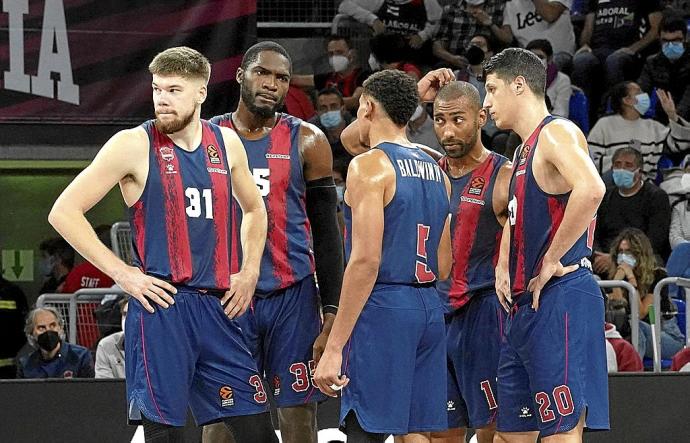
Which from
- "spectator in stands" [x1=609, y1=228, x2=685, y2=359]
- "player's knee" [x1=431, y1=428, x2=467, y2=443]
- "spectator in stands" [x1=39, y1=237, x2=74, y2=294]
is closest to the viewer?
"player's knee" [x1=431, y1=428, x2=467, y2=443]

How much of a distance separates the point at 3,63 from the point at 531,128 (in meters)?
5.21

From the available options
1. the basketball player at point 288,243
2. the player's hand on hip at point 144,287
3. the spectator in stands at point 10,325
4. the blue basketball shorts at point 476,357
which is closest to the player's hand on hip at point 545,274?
the blue basketball shorts at point 476,357

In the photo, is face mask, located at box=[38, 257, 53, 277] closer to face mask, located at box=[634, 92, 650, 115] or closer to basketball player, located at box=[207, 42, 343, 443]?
basketball player, located at box=[207, 42, 343, 443]

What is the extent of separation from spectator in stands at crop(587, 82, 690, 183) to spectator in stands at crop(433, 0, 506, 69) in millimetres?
1292

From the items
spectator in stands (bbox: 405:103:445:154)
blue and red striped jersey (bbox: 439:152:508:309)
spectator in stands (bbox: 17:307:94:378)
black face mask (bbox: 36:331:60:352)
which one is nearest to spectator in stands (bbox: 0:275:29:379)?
spectator in stands (bbox: 17:307:94:378)

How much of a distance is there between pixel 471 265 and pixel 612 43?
19.5ft

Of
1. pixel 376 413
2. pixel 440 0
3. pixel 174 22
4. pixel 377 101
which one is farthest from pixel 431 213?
pixel 440 0

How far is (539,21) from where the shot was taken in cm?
1108

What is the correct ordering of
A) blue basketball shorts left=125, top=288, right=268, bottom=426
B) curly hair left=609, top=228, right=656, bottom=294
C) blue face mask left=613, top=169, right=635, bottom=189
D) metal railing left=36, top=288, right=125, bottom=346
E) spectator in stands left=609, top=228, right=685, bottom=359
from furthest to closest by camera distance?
1. blue face mask left=613, top=169, right=635, bottom=189
2. curly hair left=609, top=228, right=656, bottom=294
3. spectator in stands left=609, top=228, right=685, bottom=359
4. metal railing left=36, top=288, right=125, bottom=346
5. blue basketball shorts left=125, top=288, right=268, bottom=426

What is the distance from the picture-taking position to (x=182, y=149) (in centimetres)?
494

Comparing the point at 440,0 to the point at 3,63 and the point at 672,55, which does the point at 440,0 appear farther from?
the point at 3,63

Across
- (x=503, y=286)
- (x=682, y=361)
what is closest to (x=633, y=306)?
(x=682, y=361)

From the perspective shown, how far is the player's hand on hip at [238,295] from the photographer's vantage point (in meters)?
4.98

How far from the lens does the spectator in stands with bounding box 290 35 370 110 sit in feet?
34.5
